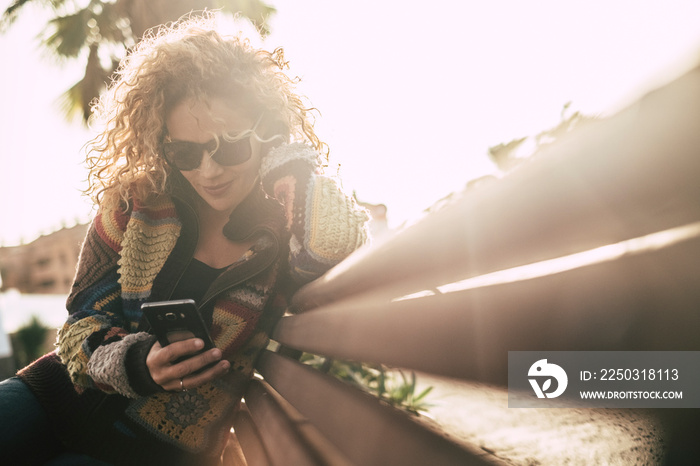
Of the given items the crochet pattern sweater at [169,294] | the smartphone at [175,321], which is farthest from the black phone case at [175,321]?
the crochet pattern sweater at [169,294]

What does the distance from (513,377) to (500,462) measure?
0.14m

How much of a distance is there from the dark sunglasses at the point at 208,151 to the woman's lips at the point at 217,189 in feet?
0.30

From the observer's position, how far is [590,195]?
1.02ft

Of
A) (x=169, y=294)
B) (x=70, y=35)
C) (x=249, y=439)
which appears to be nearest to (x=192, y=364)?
(x=249, y=439)

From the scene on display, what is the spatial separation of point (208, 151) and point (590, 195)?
1.50m

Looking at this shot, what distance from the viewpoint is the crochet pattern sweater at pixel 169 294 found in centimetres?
143

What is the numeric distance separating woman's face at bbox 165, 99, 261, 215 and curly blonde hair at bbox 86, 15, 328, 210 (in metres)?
0.05

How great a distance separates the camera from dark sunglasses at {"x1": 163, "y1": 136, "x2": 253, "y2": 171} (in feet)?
5.32

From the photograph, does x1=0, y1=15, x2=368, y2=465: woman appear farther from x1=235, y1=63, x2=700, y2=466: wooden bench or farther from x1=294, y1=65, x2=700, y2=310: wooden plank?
x1=294, y1=65, x2=700, y2=310: wooden plank

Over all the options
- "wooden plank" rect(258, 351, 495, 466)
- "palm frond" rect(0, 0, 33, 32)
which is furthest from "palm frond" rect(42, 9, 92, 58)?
"wooden plank" rect(258, 351, 495, 466)

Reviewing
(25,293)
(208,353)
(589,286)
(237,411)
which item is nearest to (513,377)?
(589,286)

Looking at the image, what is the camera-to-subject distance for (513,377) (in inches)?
15.9

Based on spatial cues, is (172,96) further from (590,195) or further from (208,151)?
(590,195)

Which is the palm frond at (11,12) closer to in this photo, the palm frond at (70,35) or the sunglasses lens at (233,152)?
the palm frond at (70,35)
